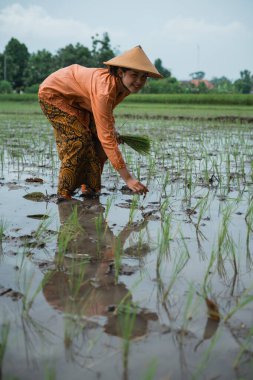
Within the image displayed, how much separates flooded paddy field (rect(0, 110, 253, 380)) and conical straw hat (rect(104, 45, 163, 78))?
801 mm

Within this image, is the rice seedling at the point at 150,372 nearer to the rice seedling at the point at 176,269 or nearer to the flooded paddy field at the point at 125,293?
the flooded paddy field at the point at 125,293

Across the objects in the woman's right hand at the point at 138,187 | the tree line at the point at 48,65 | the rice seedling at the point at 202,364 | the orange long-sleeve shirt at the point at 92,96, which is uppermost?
the tree line at the point at 48,65

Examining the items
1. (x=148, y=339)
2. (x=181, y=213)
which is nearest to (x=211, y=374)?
(x=148, y=339)

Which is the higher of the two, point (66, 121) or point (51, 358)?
point (66, 121)

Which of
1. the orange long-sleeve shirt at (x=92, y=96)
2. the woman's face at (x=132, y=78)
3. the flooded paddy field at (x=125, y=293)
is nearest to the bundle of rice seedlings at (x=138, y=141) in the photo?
the orange long-sleeve shirt at (x=92, y=96)

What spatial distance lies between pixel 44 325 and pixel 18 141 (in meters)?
5.01

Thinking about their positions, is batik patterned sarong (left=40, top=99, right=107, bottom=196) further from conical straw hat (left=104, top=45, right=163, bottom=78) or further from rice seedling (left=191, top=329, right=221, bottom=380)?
rice seedling (left=191, top=329, right=221, bottom=380)

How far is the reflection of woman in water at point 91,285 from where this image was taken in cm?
140

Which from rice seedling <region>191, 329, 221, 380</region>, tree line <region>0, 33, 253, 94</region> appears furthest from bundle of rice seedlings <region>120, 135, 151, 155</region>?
tree line <region>0, 33, 253, 94</region>

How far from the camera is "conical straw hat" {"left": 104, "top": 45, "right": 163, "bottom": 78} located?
2.41 meters

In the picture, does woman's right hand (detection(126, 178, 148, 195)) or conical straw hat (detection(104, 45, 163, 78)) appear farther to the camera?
woman's right hand (detection(126, 178, 148, 195))

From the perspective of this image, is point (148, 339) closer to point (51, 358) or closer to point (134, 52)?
point (51, 358)

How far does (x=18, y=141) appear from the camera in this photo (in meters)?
6.07

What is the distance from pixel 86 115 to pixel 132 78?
2.39ft
